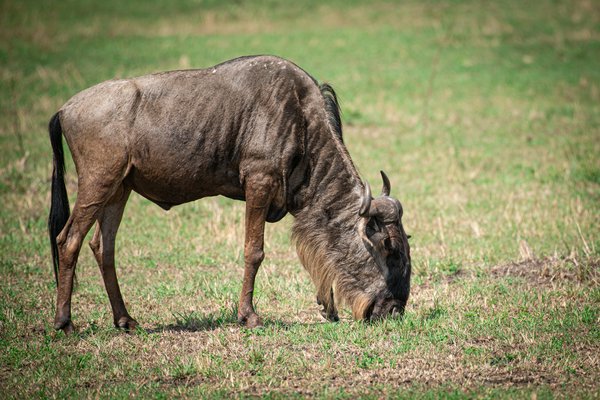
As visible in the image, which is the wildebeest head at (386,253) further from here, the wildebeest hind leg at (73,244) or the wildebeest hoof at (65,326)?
the wildebeest hoof at (65,326)

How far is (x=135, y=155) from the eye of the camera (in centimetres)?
809

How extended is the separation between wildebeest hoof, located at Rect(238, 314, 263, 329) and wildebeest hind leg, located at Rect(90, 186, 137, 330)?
1.09 meters

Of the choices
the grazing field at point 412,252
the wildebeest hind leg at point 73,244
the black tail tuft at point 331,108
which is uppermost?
the black tail tuft at point 331,108

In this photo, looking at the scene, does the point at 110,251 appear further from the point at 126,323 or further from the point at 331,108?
the point at 331,108

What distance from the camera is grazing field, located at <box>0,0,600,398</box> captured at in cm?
696

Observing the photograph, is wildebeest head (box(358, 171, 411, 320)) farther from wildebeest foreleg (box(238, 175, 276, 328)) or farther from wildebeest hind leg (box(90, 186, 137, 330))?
wildebeest hind leg (box(90, 186, 137, 330))

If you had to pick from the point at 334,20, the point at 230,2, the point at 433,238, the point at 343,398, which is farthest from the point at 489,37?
the point at 343,398

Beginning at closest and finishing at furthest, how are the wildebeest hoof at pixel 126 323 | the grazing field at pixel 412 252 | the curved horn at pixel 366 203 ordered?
the grazing field at pixel 412 252
the curved horn at pixel 366 203
the wildebeest hoof at pixel 126 323

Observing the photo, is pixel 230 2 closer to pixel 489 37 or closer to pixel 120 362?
pixel 489 37

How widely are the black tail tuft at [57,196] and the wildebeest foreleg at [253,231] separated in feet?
6.18

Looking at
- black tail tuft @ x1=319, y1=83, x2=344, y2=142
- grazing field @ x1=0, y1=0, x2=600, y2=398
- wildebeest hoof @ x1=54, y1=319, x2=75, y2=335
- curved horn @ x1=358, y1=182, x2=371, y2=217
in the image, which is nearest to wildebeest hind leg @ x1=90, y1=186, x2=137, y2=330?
grazing field @ x1=0, y1=0, x2=600, y2=398

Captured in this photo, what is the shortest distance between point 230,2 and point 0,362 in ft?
99.3

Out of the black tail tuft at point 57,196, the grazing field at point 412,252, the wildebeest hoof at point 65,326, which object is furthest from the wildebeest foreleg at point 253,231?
the black tail tuft at point 57,196

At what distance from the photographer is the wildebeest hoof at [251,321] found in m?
8.16
